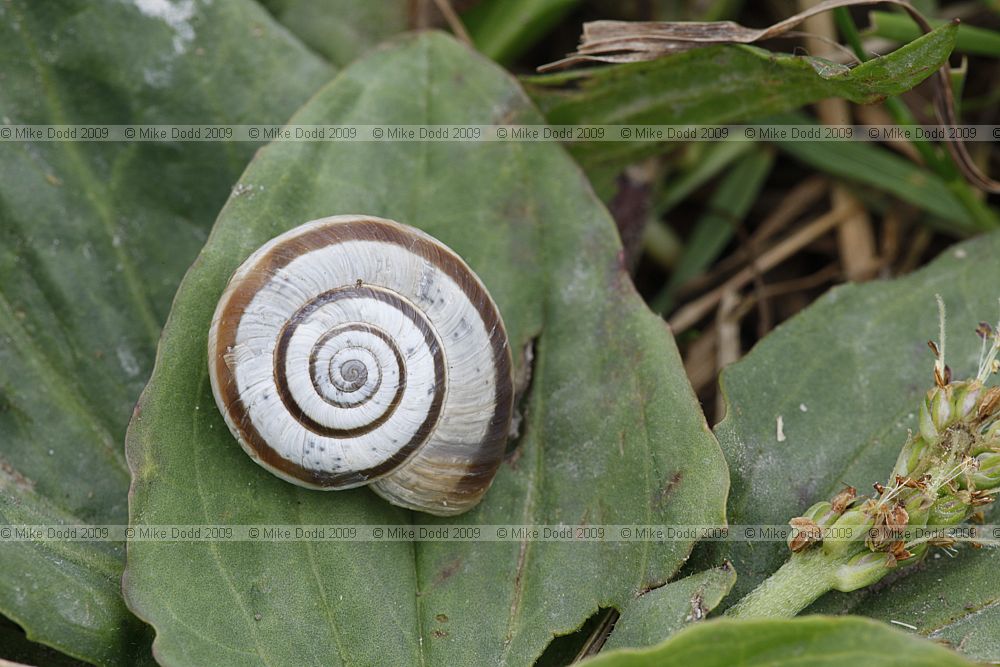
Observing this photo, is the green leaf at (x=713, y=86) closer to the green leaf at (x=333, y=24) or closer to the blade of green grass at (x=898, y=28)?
the blade of green grass at (x=898, y=28)

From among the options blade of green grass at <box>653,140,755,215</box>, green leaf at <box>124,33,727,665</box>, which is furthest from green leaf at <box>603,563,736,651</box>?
blade of green grass at <box>653,140,755,215</box>

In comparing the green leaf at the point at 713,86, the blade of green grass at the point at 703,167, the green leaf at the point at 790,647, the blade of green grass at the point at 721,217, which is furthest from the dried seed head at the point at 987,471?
the blade of green grass at the point at 703,167

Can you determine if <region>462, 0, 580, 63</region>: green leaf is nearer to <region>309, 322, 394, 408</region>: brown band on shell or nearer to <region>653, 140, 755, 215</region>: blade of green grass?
<region>653, 140, 755, 215</region>: blade of green grass

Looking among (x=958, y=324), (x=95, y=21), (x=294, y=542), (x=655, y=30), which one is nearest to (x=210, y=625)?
(x=294, y=542)

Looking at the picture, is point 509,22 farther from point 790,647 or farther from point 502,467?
point 790,647

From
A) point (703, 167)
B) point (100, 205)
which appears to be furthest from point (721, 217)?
point (100, 205)

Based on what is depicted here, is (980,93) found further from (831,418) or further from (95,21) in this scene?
(95,21)
